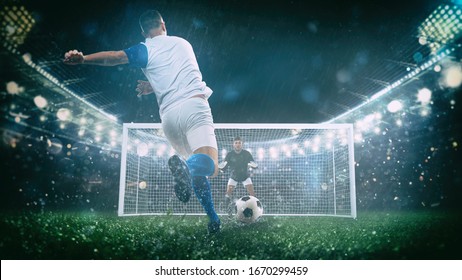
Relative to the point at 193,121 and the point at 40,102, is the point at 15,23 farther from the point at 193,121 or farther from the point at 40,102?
the point at 193,121

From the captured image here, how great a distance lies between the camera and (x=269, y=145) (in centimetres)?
802

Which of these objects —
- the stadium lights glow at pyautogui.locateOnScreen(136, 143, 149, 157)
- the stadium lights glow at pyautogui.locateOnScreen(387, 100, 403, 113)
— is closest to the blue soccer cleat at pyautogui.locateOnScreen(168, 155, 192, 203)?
the stadium lights glow at pyautogui.locateOnScreen(136, 143, 149, 157)

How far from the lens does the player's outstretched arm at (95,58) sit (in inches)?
113

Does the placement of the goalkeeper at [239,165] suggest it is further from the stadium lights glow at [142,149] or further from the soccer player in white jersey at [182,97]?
the soccer player in white jersey at [182,97]

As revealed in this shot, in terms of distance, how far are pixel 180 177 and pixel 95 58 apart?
1431mm

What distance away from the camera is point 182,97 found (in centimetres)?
312

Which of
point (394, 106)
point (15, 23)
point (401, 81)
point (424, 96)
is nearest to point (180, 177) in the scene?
point (15, 23)

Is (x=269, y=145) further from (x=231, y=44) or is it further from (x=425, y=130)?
(x=425, y=130)

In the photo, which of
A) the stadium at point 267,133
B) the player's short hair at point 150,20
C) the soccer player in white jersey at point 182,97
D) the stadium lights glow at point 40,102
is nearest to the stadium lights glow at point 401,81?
the stadium at point 267,133

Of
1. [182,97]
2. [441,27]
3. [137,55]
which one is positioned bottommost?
[182,97]


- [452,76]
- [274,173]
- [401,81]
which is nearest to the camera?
[274,173]

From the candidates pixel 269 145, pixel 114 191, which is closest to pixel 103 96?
pixel 114 191

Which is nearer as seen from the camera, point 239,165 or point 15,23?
point 239,165

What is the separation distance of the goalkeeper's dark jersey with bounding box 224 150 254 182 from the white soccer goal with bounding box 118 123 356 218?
65 cm
